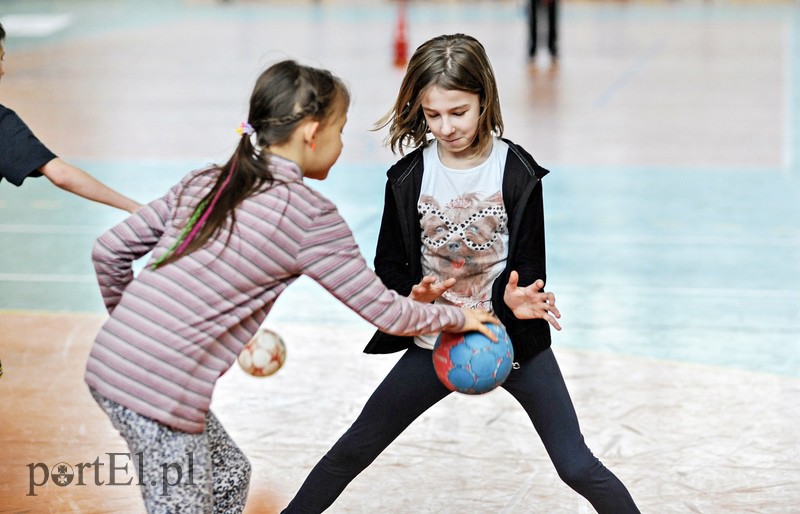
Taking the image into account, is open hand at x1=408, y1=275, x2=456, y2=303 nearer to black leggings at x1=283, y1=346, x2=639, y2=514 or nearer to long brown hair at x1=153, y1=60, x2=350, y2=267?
black leggings at x1=283, y1=346, x2=639, y2=514

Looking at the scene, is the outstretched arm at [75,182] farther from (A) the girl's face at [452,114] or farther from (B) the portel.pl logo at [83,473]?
(B) the portel.pl logo at [83,473]

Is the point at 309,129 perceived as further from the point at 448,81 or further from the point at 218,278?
the point at 448,81

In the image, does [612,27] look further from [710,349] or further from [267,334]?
[267,334]

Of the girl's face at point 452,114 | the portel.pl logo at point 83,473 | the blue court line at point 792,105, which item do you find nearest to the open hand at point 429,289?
the girl's face at point 452,114

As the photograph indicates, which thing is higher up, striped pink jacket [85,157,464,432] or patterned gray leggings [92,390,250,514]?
striped pink jacket [85,157,464,432]

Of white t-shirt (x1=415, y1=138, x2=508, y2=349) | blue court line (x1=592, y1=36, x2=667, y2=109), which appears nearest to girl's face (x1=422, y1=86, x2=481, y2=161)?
white t-shirt (x1=415, y1=138, x2=508, y2=349)

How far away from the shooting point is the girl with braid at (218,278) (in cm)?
291

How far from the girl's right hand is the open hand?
0.10 m

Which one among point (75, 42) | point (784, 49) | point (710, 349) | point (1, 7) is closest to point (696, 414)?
point (710, 349)

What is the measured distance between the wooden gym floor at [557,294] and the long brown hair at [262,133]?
6.18 ft

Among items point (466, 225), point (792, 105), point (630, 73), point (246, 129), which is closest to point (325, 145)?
point (246, 129)

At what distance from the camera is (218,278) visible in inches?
115

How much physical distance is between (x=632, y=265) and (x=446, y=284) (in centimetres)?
476

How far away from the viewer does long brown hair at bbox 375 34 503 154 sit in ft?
11.4
